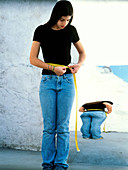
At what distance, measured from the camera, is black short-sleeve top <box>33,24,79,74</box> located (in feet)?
6.86

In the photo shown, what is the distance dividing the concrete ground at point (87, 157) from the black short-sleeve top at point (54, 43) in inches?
41.8

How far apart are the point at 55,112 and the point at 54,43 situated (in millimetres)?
566

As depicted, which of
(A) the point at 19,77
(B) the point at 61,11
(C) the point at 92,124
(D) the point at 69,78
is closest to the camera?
(B) the point at 61,11

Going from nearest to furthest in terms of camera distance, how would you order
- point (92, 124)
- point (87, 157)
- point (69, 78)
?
point (69, 78), point (87, 157), point (92, 124)

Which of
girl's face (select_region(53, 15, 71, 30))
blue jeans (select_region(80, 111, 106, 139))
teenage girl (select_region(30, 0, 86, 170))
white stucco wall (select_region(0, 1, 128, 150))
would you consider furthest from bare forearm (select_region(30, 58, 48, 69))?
blue jeans (select_region(80, 111, 106, 139))

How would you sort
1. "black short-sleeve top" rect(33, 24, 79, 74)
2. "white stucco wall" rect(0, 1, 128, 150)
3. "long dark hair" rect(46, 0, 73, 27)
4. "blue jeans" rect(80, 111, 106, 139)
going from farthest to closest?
1. "blue jeans" rect(80, 111, 106, 139)
2. "white stucco wall" rect(0, 1, 128, 150)
3. "black short-sleeve top" rect(33, 24, 79, 74)
4. "long dark hair" rect(46, 0, 73, 27)

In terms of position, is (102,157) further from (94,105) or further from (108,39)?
(108,39)

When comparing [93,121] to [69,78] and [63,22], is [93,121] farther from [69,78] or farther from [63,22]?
[63,22]

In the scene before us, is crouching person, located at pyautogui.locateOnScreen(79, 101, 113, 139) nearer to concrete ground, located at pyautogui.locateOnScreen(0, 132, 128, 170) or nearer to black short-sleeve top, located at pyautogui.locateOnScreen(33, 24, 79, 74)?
concrete ground, located at pyautogui.locateOnScreen(0, 132, 128, 170)

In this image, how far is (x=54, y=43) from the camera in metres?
2.09

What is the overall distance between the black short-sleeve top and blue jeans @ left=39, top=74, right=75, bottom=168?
132 mm

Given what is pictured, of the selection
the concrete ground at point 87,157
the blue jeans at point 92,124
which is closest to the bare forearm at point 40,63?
the concrete ground at point 87,157

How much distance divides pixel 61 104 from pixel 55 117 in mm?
121

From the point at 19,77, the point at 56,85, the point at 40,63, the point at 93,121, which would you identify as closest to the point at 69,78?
the point at 56,85
